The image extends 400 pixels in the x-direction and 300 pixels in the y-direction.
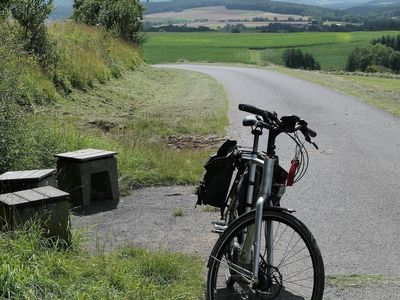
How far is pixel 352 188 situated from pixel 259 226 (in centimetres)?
457

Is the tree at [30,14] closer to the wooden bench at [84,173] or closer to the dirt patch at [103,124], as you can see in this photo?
the dirt patch at [103,124]

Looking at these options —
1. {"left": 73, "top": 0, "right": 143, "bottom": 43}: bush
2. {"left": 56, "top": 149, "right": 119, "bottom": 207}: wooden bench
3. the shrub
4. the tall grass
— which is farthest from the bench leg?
the shrub

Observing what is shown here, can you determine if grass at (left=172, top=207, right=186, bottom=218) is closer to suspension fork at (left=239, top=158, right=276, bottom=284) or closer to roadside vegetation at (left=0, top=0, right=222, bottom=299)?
roadside vegetation at (left=0, top=0, right=222, bottom=299)

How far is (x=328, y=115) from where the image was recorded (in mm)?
15461

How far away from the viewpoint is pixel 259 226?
360 centimetres

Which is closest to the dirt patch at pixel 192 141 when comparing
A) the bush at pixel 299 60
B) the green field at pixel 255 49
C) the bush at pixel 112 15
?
the bush at pixel 112 15

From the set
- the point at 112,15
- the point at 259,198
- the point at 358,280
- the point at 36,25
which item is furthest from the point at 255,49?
the point at 259,198

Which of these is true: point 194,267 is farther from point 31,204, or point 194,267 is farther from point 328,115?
point 328,115

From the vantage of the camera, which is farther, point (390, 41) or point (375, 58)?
point (390, 41)

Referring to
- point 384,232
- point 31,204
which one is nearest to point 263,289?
point 31,204

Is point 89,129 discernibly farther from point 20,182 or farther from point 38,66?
point 20,182

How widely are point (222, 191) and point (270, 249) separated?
0.66m

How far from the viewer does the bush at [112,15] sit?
29234mm

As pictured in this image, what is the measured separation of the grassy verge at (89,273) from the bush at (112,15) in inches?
964
